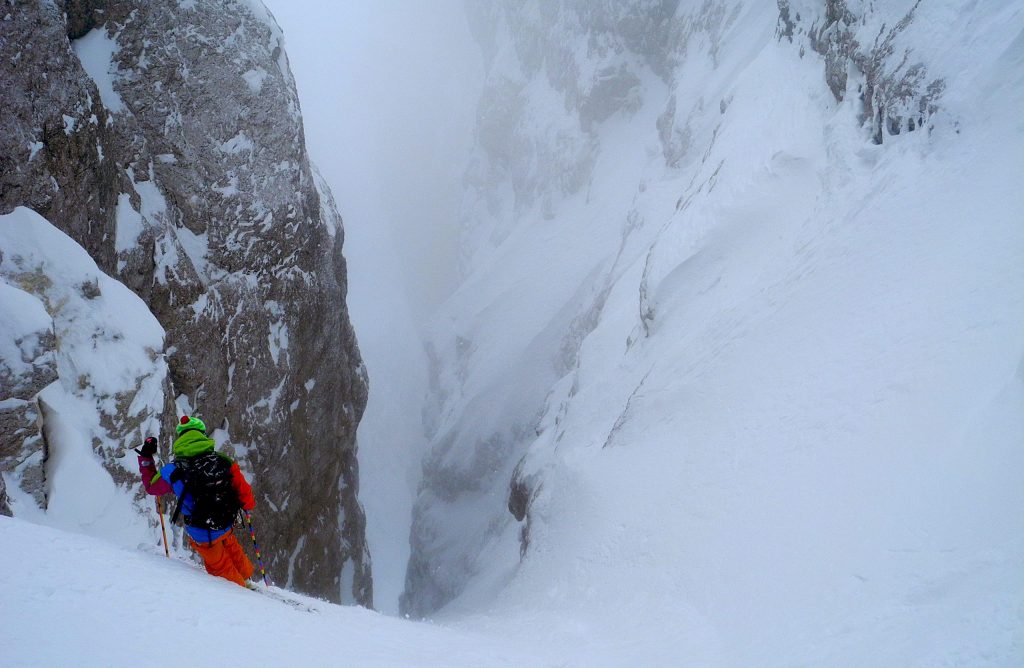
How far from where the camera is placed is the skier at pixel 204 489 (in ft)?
21.2

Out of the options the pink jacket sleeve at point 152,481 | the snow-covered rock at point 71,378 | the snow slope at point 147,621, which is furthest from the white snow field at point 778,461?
the pink jacket sleeve at point 152,481

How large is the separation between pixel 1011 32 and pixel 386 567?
36629mm

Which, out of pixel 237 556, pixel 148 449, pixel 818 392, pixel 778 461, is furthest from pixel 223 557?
pixel 818 392

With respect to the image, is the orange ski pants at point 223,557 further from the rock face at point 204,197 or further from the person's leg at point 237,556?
the rock face at point 204,197

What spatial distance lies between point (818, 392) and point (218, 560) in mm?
8433

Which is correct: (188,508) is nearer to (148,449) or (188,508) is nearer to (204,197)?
(148,449)

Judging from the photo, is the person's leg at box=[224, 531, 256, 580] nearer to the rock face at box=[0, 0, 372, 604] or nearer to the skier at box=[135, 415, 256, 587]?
the skier at box=[135, 415, 256, 587]

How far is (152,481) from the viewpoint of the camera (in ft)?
22.0

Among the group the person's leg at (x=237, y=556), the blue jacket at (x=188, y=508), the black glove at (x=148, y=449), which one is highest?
the black glove at (x=148, y=449)

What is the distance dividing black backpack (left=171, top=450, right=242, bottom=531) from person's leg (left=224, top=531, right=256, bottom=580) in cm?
27

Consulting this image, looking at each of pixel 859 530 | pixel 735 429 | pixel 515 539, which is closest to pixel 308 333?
pixel 515 539

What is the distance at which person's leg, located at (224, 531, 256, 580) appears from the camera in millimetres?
6805

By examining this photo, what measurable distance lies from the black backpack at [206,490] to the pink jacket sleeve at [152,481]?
23 centimetres

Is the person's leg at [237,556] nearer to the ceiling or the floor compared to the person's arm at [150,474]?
nearer to the floor
